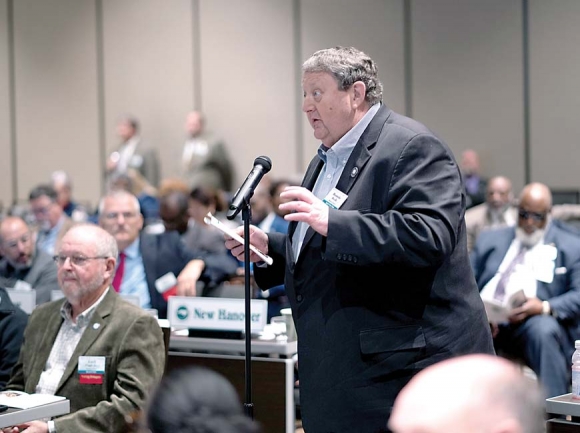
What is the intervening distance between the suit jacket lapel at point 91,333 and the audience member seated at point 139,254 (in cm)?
158

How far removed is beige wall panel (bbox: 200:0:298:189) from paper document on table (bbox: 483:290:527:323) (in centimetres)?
651

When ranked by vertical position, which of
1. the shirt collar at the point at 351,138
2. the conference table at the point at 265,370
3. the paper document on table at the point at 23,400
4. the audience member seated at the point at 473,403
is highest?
the shirt collar at the point at 351,138

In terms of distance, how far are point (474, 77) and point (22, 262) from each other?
20.0ft

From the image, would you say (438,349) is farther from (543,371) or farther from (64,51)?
(64,51)

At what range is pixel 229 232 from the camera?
7.59ft

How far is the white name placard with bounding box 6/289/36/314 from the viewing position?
4.32 m

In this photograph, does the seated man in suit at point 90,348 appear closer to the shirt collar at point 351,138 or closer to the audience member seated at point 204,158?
the shirt collar at point 351,138

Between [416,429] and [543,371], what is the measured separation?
149 inches

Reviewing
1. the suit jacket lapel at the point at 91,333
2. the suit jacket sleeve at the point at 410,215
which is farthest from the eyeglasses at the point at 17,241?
the suit jacket sleeve at the point at 410,215

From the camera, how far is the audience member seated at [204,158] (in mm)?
11281

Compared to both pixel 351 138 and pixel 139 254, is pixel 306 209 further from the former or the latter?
pixel 139 254

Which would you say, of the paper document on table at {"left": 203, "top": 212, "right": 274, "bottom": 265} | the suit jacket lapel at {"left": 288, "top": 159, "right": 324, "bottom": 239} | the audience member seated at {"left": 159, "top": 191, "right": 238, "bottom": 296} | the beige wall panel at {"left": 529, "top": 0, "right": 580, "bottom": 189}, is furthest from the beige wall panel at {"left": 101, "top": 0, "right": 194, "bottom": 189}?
the paper document on table at {"left": 203, "top": 212, "right": 274, "bottom": 265}

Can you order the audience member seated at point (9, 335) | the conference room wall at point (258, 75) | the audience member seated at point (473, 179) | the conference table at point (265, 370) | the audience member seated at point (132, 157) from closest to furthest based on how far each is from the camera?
the audience member seated at point (9, 335) → the conference table at point (265, 370) → the audience member seated at point (473, 179) → the conference room wall at point (258, 75) → the audience member seated at point (132, 157)

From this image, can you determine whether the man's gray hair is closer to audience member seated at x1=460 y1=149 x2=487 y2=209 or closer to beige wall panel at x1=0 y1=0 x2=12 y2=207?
audience member seated at x1=460 y1=149 x2=487 y2=209
